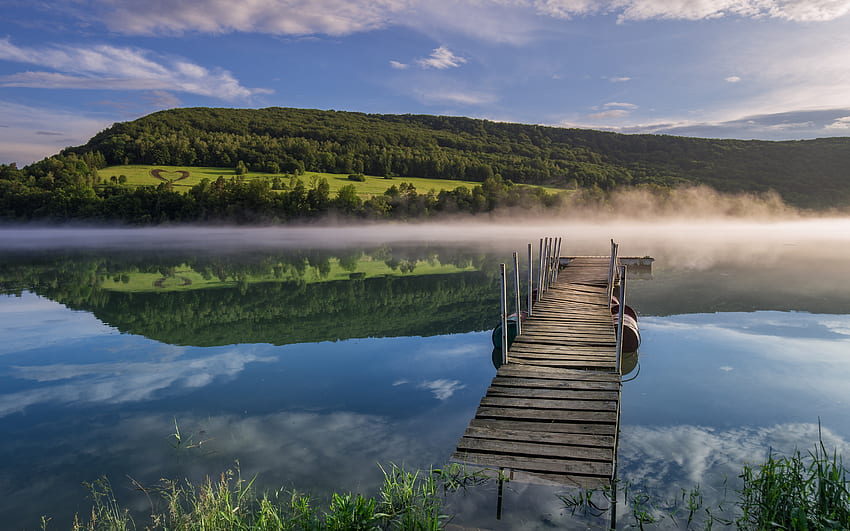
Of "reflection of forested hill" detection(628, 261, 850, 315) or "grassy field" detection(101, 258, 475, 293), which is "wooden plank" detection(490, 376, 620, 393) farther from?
"grassy field" detection(101, 258, 475, 293)

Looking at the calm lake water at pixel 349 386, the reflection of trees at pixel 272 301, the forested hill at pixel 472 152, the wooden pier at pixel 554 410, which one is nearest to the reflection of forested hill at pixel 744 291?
the calm lake water at pixel 349 386

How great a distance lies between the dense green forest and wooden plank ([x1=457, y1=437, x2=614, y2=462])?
81.1m

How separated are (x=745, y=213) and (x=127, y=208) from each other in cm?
11261

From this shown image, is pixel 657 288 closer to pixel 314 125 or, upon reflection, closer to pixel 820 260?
pixel 820 260

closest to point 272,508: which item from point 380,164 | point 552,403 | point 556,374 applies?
point 552,403

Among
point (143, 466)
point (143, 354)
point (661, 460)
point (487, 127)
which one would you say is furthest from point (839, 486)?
point (487, 127)

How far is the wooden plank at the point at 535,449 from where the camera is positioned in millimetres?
6008

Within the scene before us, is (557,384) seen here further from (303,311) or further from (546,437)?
(303,311)

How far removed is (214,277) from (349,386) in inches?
824

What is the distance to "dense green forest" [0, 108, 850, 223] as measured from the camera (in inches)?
3378

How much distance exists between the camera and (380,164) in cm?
10988

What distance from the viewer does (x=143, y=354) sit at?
1388cm

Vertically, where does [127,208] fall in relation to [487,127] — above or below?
below

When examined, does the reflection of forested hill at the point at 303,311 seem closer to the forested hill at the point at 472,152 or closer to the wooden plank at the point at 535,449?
the wooden plank at the point at 535,449
